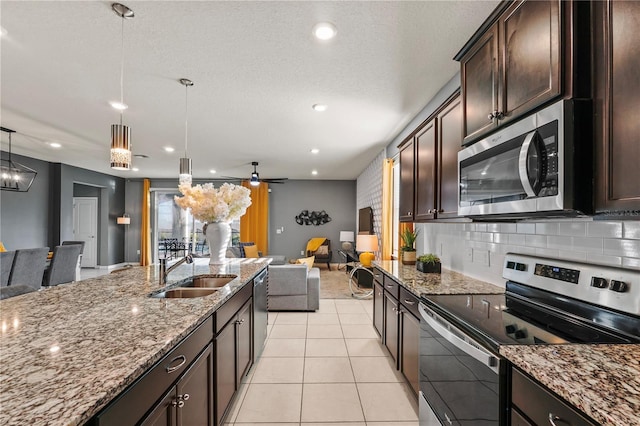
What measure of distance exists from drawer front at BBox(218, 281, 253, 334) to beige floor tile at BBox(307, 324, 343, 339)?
4.74ft

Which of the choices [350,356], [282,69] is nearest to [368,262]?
[350,356]

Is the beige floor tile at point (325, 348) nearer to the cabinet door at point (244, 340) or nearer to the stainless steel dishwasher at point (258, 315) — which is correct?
the stainless steel dishwasher at point (258, 315)

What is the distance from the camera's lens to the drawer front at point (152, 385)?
0.82 meters

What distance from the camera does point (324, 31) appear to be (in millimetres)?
2084

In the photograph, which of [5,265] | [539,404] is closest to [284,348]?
[539,404]

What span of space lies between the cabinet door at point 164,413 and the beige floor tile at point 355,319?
10.2ft

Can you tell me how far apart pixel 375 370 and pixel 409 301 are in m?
0.95

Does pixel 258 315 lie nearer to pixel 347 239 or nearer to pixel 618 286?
pixel 618 286

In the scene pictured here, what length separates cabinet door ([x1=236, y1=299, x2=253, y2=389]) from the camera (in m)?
2.19

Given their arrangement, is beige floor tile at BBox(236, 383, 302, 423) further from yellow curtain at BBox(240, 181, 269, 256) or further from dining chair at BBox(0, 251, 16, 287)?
yellow curtain at BBox(240, 181, 269, 256)

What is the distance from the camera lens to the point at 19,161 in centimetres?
606

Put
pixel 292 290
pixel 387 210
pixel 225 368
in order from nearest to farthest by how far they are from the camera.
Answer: pixel 225 368 → pixel 292 290 → pixel 387 210

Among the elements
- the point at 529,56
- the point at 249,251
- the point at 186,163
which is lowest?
the point at 249,251

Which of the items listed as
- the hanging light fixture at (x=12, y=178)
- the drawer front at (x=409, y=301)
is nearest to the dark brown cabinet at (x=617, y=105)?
the drawer front at (x=409, y=301)
